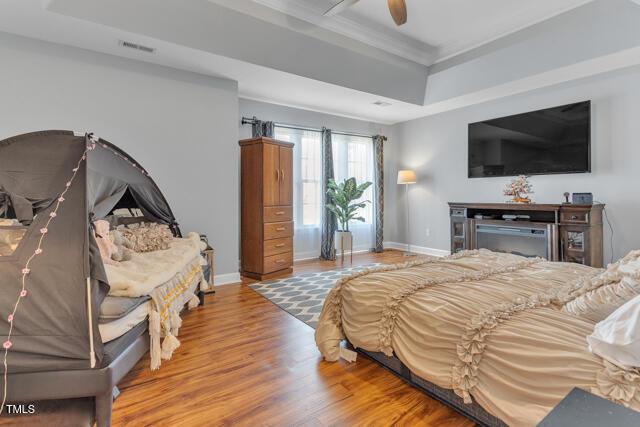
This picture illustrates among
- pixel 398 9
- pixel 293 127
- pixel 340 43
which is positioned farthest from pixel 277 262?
pixel 398 9

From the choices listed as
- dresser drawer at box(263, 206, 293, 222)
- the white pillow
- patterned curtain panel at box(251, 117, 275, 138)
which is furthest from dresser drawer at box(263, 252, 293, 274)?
the white pillow

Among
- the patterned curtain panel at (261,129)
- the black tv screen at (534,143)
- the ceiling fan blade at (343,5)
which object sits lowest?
the black tv screen at (534,143)

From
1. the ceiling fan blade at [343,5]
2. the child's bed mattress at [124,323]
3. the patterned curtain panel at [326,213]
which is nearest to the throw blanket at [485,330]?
the child's bed mattress at [124,323]

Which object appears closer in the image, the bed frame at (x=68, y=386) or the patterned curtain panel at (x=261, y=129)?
the bed frame at (x=68, y=386)

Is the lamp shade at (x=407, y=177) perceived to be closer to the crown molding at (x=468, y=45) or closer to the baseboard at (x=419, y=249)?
the baseboard at (x=419, y=249)

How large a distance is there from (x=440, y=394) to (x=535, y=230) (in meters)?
3.35

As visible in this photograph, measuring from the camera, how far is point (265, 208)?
14.5ft

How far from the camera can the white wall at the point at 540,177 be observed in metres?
3.83

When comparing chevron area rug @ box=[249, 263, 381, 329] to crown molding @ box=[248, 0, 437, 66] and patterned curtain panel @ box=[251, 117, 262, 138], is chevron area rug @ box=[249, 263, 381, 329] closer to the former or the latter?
patterned curtain panel @ box=[251, 117, 262, 138]

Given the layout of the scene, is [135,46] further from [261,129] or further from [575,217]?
[575,217]

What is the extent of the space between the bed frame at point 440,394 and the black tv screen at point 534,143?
12.4 ft

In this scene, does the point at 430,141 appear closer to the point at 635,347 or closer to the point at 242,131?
the point at 242,131

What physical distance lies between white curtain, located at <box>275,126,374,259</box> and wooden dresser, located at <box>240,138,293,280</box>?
81 centimetres

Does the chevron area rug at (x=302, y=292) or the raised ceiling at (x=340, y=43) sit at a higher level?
the raised ceiling at (x=340, y=43)
